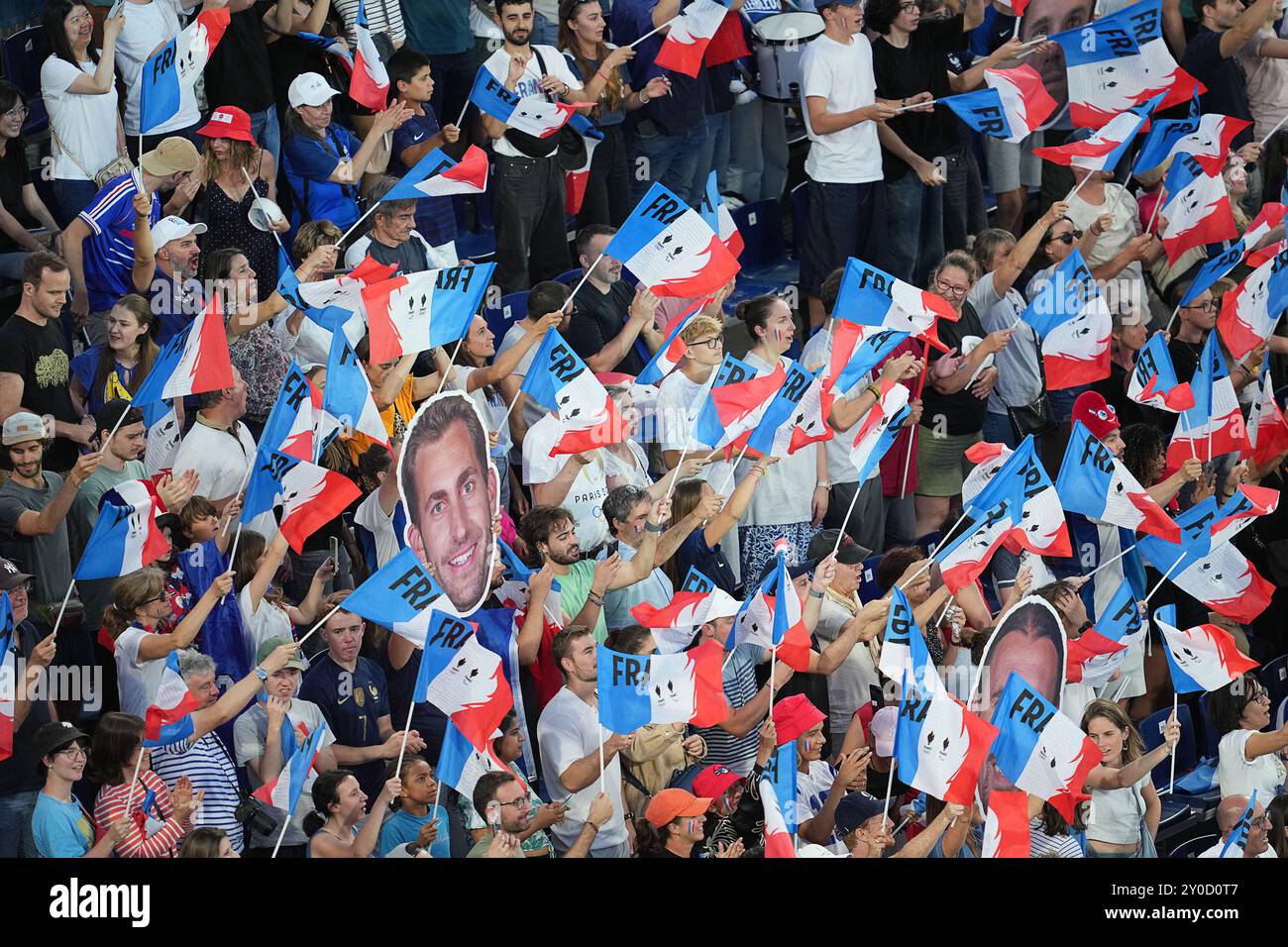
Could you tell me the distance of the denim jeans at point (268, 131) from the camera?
11281 millimetres

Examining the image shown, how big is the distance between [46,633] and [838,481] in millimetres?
3471

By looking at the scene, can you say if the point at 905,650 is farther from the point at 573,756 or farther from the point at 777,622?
the point at 573,756

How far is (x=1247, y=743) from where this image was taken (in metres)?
11.9

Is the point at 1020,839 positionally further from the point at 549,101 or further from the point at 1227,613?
the point at 549,101

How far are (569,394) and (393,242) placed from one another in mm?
979

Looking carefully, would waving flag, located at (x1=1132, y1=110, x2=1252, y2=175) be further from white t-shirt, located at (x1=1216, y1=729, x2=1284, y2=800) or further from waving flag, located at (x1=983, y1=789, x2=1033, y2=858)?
waving flag, located at (x1=983, y1=789, x2=1033, y2=858)

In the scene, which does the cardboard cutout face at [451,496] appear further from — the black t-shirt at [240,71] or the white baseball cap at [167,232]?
the black t-shirt at [240,71]

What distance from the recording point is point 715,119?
1265 centimetres

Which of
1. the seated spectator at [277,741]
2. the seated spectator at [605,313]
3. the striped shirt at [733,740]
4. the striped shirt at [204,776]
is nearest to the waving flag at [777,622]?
the striped shirt at [733,740]

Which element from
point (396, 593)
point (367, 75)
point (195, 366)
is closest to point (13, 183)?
point (195, 366)

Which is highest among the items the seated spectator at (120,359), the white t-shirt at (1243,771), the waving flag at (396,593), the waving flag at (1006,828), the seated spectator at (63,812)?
the seated spectator at (120,359)

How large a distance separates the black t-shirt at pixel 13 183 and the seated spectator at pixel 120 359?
2.01 feet

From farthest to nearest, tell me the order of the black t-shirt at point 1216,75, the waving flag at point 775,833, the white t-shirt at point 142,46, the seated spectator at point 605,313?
Answer: the black t-shirt at point 1216,75 → the seated spectator at point 605,313 → the white t-shirt at point 142,46 → the waving flag at point 775,833
